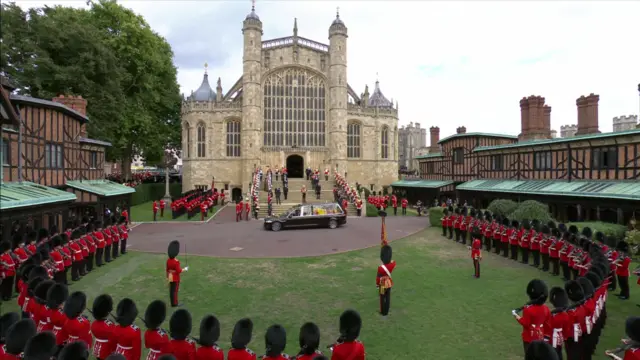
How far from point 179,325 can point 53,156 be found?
17.2m

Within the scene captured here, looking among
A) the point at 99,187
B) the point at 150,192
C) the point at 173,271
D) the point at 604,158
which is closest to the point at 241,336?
the point at 173,271

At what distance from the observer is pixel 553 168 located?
23438mm

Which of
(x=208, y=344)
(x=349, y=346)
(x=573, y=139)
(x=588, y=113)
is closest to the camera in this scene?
(x=208, y=344)

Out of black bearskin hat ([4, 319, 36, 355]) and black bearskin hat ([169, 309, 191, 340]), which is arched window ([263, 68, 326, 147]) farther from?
black bearskin hat ([4, 319, 36, 355])

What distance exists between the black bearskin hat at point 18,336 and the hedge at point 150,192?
106 ft

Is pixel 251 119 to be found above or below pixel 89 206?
above

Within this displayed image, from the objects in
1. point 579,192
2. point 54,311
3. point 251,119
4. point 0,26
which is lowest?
point 54,311

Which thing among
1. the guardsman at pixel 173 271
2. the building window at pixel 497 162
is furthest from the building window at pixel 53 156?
the building window at pixel 497 162

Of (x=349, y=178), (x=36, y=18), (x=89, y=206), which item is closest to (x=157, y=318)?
(x=89, y=206)

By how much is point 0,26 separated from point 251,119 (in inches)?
831

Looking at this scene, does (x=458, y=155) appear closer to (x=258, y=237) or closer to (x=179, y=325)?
(x=258, y=237)

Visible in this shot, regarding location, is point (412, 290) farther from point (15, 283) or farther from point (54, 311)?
point (15, 283)

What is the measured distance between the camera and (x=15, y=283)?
1085cm

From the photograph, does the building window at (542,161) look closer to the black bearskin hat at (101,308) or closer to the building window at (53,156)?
the black bearskin hat at (101,308)
